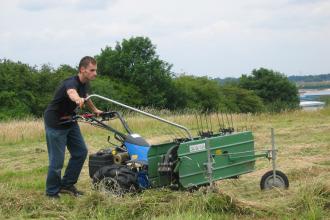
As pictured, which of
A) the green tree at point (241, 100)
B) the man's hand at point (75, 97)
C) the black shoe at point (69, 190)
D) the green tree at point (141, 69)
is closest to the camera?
the man's hand at point (75, 97)

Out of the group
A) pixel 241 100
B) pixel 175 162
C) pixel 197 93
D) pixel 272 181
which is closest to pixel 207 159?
Result: pixel 175 162

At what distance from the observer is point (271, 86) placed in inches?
2972

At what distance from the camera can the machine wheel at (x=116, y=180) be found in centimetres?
613

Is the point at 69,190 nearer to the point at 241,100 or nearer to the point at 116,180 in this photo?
the point at 116,180

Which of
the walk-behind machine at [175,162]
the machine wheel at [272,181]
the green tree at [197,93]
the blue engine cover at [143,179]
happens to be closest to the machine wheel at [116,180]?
the walk-behind machine at [175,162]

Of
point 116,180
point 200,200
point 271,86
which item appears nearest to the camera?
point 200,200

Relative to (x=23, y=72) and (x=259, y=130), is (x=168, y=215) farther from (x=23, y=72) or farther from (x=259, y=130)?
(x=23, y=72)

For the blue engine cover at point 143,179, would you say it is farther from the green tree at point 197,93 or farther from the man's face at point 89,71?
the green tree at point 197,93

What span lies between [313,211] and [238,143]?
176cm

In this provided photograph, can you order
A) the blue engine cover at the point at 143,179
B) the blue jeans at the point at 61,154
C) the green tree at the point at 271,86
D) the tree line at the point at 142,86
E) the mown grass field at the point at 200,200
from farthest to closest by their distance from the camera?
the green tree at the point at 271,86 < the tree line at the point at 142,86 < the blue jeans at the point at 61,154 < the blue engine cover at the point at 143,179 < the mown grass field at the point at 200,200


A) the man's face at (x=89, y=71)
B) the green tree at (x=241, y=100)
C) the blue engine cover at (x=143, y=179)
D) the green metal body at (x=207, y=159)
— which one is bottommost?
the green tree at (x=241, y=100)

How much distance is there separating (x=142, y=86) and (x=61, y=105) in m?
52.6

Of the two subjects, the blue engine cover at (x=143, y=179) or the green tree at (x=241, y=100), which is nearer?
the blue engine cover at (x=143, y=179)

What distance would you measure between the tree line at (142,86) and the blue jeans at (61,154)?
102ft
